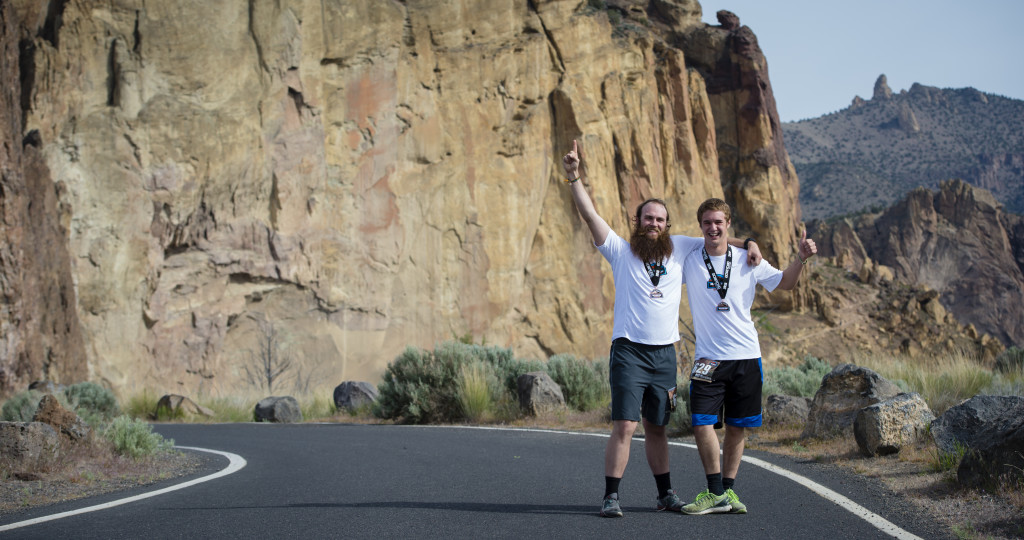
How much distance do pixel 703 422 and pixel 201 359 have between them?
92.2 ft

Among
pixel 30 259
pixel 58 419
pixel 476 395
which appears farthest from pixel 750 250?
pixel 30 259

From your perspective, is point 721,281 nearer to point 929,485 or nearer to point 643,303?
point 643,303

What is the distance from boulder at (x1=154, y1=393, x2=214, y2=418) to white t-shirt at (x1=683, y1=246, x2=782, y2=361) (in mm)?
16043

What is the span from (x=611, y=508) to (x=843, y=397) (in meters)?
5.00

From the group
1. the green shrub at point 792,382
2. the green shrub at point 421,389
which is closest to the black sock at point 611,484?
the green shrub at point 792,382

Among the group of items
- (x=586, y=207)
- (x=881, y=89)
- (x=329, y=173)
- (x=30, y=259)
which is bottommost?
(x=586, y=207)

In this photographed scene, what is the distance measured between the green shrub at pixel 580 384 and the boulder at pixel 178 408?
27.7 ft

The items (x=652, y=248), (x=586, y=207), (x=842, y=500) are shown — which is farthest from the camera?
(x=842, y=500)

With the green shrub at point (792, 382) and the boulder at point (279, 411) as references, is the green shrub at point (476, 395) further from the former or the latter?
the boulder at point (279, 411)

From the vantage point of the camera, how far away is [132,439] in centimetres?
979

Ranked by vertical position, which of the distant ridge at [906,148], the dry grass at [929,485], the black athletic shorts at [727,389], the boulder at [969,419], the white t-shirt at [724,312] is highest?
the distant ridge at [906,148]

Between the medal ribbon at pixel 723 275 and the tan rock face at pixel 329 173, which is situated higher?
the tan rock face at pixel 329 173

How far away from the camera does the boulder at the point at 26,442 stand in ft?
26.5

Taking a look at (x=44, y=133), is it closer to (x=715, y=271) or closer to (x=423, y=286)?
(x=423, y=286)
